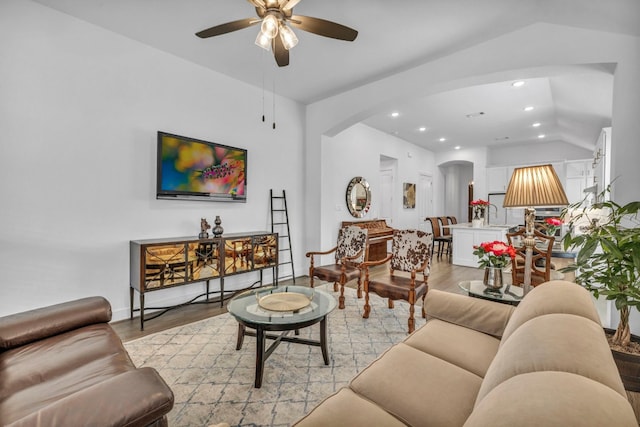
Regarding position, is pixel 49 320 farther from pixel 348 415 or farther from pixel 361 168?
pixel 361 168

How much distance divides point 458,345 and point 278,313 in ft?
3.92

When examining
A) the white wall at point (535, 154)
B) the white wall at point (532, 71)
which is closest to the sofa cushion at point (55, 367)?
the white wall at point (532, 71)

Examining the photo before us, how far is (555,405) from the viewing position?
1.82ft

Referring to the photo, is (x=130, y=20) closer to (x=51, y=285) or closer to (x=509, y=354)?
(x=51, y=285)

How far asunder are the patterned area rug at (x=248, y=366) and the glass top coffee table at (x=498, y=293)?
0.83m

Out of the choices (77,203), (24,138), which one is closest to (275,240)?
(77,203)

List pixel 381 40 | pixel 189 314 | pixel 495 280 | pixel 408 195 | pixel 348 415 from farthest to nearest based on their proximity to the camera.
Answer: pixel 408 195
pixel 189 314
pixel 381 40
pixel 495 280
pixel 348 415

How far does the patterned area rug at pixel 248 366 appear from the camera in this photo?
172 centimetres

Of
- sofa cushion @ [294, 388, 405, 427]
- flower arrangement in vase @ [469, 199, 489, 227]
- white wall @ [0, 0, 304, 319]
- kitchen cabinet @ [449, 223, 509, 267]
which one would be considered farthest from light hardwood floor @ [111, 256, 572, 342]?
Answer: sofa cushion @ [294, 388, 405, 427]

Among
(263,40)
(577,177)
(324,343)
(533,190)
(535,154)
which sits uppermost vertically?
(535,154)

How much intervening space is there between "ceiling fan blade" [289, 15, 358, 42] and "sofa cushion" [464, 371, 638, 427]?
2284 millimetres

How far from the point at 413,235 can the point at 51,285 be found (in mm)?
3782

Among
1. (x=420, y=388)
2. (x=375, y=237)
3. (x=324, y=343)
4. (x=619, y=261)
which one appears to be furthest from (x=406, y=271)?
(x=375, y=237)

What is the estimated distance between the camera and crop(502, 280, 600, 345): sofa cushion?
1.13 meters
